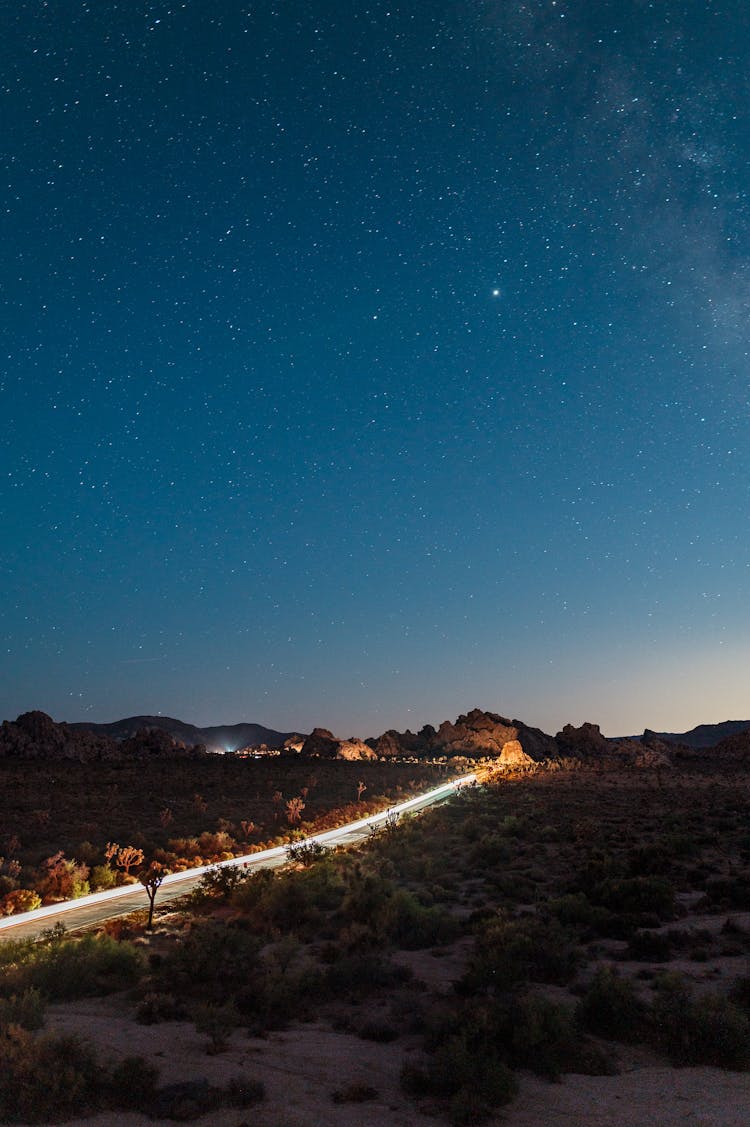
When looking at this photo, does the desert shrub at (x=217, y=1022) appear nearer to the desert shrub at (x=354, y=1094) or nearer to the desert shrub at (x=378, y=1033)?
the desert shrub at (x=378, y=1033)

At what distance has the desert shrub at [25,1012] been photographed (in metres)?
9.74

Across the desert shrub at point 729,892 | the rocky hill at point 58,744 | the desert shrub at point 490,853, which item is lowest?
the desert shrub at point 729,892

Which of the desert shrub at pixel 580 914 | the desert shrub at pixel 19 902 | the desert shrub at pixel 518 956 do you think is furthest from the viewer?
the desert shrub at pixel 19 902

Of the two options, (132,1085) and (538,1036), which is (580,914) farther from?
(132,1085)

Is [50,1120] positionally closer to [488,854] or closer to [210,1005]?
[210,1005]

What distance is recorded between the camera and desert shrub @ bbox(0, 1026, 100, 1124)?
7645 millimetres

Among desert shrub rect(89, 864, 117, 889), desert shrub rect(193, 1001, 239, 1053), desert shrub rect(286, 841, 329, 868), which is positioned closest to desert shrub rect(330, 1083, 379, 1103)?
desert shrub rect(193, 1001, 239, 1053)

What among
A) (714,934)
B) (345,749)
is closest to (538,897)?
(714,934)

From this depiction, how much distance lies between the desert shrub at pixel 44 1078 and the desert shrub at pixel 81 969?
314 cm

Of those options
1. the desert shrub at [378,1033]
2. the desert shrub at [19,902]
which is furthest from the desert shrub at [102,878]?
the desert shrub at [378,1033]

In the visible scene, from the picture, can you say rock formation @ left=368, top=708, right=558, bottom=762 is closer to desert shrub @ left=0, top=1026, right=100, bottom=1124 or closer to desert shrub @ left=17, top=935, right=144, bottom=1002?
desert shrub @ left=17, top=935, right=144, bottom=1002

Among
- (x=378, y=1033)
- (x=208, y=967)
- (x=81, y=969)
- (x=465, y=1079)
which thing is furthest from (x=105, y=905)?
(x=465, y=1079)

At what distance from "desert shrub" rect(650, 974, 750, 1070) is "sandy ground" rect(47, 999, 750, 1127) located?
0.29 meters

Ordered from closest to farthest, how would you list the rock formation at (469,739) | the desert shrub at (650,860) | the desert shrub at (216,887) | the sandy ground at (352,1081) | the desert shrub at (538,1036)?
the sandy ground at (352,1081)
the desert shrub at (538,1036)
the desert shrub at (216,887)
the desert shrub at (650,860)
the rock formation at (469,739)
